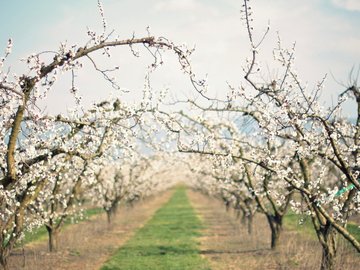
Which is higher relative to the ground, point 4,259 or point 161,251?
point 4,259

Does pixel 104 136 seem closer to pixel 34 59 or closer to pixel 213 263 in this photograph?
pixel 34 59

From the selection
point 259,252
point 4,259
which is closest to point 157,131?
point 4,259

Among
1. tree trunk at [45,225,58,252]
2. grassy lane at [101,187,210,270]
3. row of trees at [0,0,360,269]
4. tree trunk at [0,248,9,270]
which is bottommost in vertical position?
grassy lane at [101,187,210,270]

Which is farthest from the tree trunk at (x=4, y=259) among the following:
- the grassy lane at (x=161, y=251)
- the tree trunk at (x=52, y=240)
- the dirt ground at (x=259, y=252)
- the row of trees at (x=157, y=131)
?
the tree trunk at (x=52, y=240)

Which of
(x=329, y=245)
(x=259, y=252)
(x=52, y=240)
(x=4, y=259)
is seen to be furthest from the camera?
(x=52, y=240)

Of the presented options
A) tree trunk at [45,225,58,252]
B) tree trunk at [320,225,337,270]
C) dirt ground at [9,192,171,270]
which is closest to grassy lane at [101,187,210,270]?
dirt ground at [9,192,171,270]

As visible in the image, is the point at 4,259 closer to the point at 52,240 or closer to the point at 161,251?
the point at 52,240

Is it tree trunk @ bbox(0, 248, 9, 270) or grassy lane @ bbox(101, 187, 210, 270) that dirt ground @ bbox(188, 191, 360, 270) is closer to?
grassy lane @ bbox(101, 187, 210, 270)

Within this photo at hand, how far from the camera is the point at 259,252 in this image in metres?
19.6

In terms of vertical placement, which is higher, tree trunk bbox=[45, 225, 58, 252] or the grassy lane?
tree trunk bbox=[45, 225, 58, 252]

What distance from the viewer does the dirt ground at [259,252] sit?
15489 millimetres

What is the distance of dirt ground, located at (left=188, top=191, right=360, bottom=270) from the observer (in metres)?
15.5

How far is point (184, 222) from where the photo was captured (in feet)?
116

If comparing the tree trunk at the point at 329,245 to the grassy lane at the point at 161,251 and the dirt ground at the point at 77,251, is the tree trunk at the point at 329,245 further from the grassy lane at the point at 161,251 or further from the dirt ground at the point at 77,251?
the dirt ground at the point at 77,251
